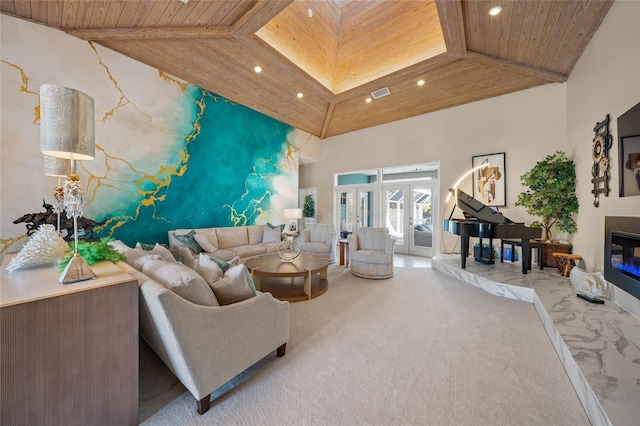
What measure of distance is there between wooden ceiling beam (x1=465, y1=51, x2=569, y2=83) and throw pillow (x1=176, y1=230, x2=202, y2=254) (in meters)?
6.07

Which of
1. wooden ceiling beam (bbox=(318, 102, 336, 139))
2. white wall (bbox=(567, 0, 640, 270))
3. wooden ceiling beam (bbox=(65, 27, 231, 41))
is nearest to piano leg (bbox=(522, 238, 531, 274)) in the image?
white wall (bbox=(567, 0, 640, 270))

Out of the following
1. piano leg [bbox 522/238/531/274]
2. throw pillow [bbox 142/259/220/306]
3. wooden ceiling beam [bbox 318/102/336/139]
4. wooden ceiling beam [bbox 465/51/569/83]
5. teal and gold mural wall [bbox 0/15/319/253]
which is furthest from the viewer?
wooden ceiling beam [bbox 318/102/336/139]

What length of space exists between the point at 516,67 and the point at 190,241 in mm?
6838

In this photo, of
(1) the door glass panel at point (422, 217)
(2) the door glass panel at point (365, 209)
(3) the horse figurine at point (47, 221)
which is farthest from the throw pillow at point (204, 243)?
(1) the door glass panel at point (422, 217)

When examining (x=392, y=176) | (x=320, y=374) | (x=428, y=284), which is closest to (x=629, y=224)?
(x=428, y=284)

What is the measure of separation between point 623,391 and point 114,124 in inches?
253

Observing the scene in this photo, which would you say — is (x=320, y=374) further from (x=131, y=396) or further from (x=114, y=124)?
(x=114, y=124)

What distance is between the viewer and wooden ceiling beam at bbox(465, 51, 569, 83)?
432 cm

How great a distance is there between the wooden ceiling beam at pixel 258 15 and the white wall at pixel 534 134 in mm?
3992

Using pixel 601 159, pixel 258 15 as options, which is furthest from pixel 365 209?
pixel 258 15

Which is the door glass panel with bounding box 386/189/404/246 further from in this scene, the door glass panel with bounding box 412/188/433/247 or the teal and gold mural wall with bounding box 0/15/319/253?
the teal and gold mural wall with bounding box 0/15/319/253

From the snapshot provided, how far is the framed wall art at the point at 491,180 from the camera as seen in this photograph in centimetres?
532

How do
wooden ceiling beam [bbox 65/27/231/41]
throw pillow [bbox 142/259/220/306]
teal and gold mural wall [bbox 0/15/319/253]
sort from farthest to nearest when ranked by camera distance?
wooden ceiling beam [bbox 65/27/231/41] < teal and gold mural wall [bbox 0/15/319/253] < throw pillow [bbox 142/259/220/306]

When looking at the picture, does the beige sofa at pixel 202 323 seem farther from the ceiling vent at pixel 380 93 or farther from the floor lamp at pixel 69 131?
the ceiling vent at pixel 380 93
